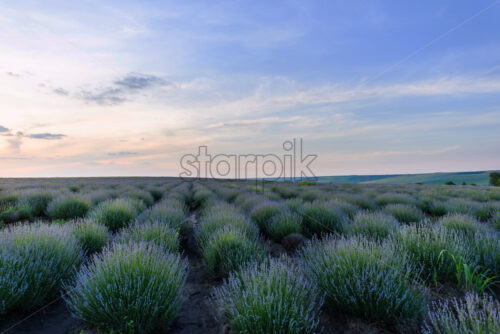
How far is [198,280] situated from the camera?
360cm

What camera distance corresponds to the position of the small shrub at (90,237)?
4031mm

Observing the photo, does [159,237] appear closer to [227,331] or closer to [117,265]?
[117,265]

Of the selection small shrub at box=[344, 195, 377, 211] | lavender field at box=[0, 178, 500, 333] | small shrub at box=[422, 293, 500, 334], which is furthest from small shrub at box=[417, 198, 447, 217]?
small shrub at box=[422, 293, 500, 334]

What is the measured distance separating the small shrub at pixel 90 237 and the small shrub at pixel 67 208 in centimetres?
368

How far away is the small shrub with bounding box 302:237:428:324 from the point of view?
91.6 inches

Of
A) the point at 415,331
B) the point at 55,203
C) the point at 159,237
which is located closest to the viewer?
the point at 415,331

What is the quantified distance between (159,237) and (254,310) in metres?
2.39

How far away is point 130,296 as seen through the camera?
2291 millimetres

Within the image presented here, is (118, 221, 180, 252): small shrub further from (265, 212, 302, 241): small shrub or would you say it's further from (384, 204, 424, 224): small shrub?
(384, 204, 424, 224): small shrub

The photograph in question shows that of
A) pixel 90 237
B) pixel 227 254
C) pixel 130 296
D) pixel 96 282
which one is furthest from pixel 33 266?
pixel 227 254

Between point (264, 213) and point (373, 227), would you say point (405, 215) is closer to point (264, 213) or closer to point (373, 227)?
point (373, 227)

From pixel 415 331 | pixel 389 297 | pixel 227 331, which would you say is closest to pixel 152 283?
pixel 227 331

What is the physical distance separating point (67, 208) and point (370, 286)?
324 inches

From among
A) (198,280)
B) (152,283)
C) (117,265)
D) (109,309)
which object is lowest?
(198,280)
